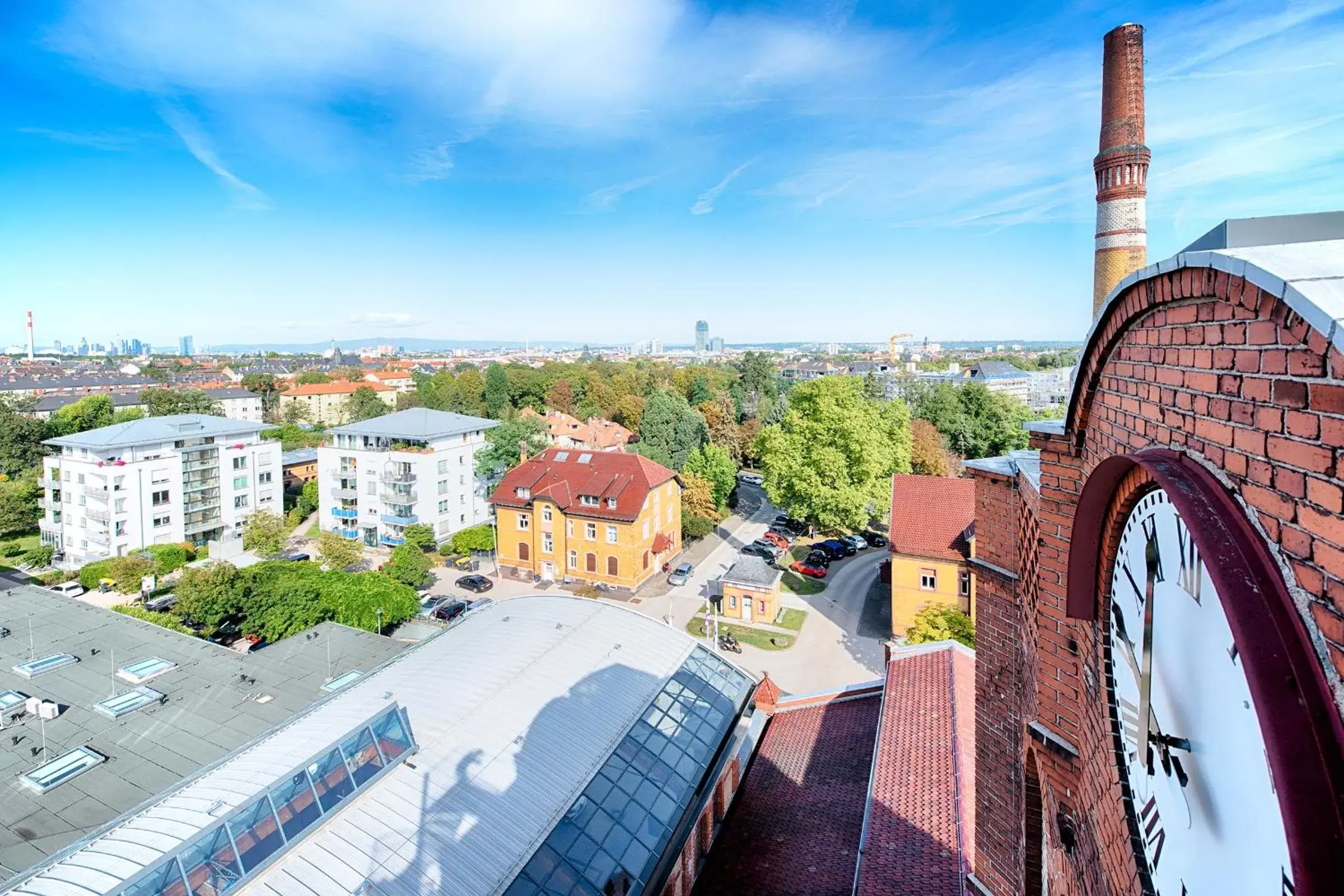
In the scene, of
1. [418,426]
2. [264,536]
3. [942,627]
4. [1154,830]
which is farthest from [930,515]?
[264,536]

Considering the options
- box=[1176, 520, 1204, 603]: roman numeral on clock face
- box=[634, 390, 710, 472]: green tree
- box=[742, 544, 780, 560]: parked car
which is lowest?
box=[742, 544, 780, 560]: parked car

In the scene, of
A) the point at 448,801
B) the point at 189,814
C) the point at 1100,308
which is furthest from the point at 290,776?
the point at 1100,308

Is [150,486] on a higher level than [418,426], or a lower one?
lower

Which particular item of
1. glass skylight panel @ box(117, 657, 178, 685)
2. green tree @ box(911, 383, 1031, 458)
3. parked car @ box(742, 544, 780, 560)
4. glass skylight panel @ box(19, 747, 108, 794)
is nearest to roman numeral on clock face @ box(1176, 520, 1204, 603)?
glass skylight panel @ box(19, 747, 108, 794)

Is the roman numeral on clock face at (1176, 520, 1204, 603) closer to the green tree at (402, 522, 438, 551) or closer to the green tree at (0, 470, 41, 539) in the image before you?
the green tree at (402, 522, 438, 551)

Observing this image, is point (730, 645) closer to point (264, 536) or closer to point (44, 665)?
point (44, 665)

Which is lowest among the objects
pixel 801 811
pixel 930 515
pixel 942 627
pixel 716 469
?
pixel 801 811

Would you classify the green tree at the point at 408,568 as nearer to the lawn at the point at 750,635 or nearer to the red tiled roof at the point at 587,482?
the red tiled roof at the point at 587,482
